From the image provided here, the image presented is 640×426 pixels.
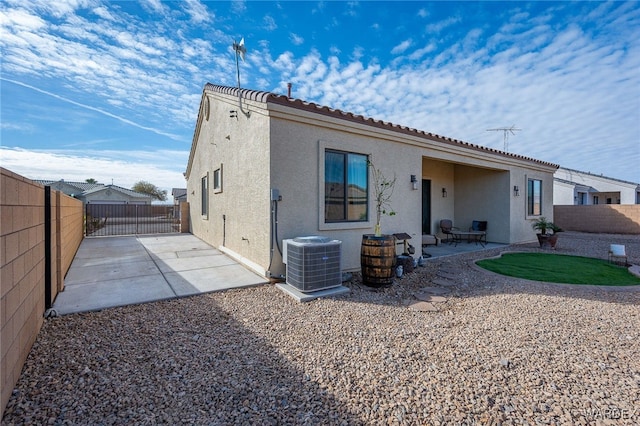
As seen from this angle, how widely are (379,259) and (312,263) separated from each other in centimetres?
152

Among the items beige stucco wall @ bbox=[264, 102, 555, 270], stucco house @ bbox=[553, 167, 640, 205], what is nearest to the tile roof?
beige stucco wall @ bbox=[264, 102, 555, 270]

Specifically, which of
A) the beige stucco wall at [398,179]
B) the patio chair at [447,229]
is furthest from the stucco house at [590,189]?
the patio chair at [447,229]

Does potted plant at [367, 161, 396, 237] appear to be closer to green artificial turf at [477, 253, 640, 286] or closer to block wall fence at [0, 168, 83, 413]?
green artificial turf at [477, 253, 640, 286]

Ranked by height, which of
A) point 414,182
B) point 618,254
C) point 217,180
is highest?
point 217,180

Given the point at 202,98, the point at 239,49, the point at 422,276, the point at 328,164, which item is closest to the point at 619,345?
the point at 422,276

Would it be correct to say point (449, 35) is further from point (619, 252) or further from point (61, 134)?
point (61, 134)

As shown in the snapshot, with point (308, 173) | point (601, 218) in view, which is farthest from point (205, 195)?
point (601, 218)

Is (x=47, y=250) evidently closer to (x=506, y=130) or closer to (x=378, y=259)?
(x=378, y=259)

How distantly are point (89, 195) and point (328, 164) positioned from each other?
40.3m

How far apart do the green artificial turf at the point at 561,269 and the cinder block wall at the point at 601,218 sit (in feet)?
37.9

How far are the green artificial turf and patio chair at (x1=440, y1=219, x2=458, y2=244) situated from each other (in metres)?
2.40

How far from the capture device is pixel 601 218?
57.2 ft

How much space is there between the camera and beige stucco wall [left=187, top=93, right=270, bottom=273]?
638cm

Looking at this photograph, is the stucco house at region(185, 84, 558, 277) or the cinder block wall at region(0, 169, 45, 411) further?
the stucco house at region(185, 84, 558, 277)
